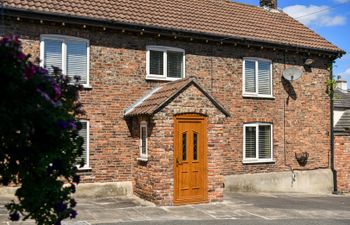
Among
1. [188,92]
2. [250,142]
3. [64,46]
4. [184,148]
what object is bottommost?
[184,148]

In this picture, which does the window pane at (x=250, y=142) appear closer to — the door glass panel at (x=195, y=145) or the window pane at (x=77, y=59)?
the door glass panel at (x=195, y=145)

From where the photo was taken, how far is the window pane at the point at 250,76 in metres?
16.8

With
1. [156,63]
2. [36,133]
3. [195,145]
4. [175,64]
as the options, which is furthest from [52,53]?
[36,133]

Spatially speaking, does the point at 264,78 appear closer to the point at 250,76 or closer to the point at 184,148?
the point at 250,76

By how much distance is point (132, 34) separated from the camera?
1440cm

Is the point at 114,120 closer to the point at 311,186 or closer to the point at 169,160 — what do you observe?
the point at 169,160

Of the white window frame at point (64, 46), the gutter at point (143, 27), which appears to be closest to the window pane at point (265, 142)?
the gutter at point (143, 27)

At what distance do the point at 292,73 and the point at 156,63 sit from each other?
603 cm

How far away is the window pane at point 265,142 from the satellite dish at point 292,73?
87.6 inches

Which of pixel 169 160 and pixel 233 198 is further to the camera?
pixel 233 198

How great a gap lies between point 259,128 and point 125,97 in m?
5.99

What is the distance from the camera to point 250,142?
16.6 m

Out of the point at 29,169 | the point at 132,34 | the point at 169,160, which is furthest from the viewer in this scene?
the point at 132,34

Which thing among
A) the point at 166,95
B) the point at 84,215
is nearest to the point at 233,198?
the point at 166,95
